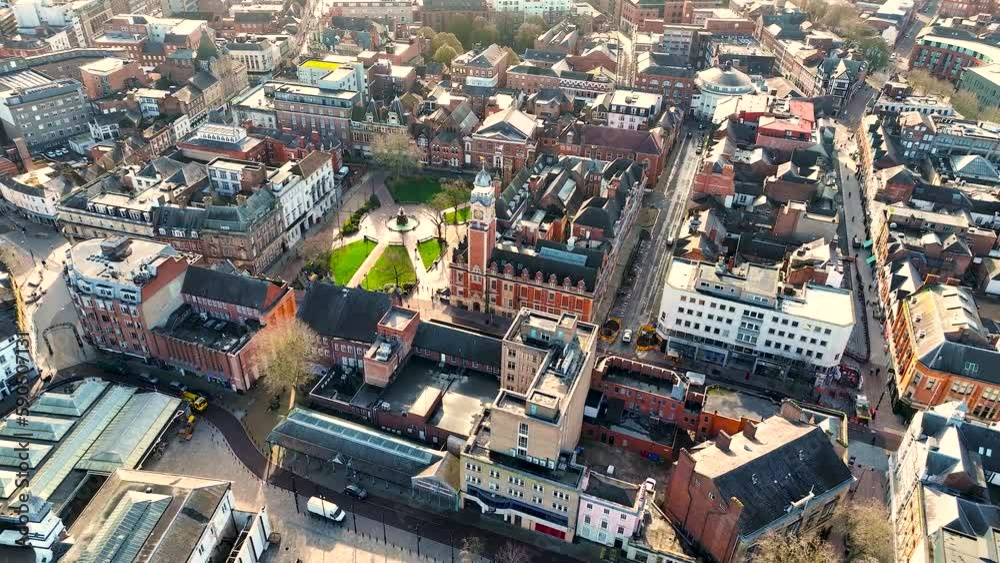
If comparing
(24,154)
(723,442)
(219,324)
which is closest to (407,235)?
(219,324)

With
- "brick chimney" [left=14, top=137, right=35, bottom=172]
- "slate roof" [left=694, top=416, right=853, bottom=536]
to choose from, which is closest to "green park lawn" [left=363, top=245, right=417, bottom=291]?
"slate roof" [left=694, top=416, right=853, bottom=536]

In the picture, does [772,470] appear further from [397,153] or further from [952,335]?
[397,153]

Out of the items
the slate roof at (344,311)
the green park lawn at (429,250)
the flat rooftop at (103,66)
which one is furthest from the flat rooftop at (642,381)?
the flat rooftop at (103,66)

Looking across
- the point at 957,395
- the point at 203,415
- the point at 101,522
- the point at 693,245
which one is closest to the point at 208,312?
the point at 203,415

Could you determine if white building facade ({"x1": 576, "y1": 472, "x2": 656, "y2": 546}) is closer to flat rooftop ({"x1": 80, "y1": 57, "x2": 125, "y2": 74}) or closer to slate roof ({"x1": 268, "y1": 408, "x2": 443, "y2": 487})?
slate roof ({"x1": 268, "y1": 408, "x2": 443, "y2": 487})

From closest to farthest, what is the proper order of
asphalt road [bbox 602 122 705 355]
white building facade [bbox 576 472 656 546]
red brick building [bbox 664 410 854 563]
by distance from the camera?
red brick building [bbox 664 410 854 563], white building facade [bbox 576 472 656 546], asphalt road [bbox 602 122 705 355]

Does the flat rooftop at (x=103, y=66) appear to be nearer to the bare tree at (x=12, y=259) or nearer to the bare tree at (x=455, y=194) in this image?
the bare tree at (x=12, y=259)

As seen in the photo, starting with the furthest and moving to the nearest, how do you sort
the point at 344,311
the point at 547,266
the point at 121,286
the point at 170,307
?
the point at 547,266
the point at 170,307
the point at 344,311
the point at 121,286
